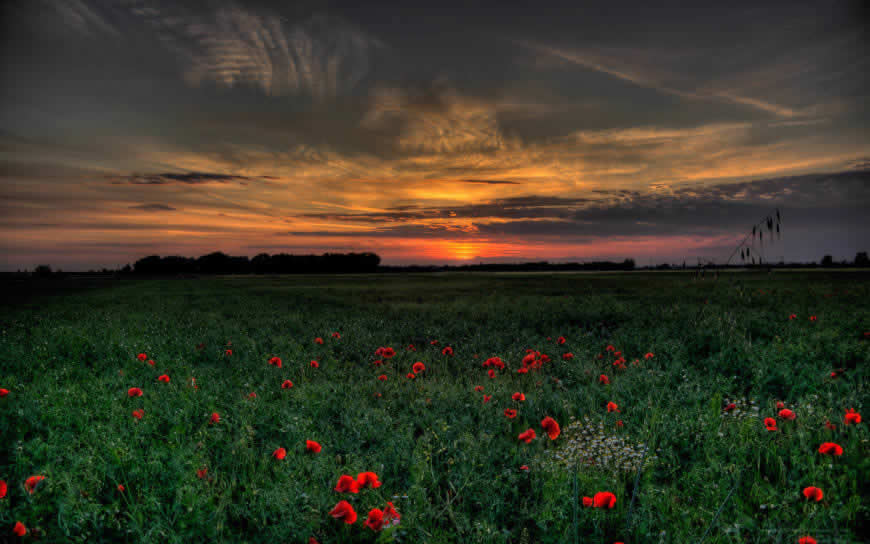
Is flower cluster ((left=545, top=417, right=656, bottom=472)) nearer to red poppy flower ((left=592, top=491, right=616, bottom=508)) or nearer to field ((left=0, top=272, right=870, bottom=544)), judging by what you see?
field ((left=0, top=272, right=870, bottom=544))

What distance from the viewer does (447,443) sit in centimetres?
424

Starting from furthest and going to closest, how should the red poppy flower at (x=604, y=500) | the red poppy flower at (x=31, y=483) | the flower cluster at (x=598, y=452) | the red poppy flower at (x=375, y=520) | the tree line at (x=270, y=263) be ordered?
the tree line at (x=270, y=263)
the flower cluster at (x=598, y=452)
the red poppy flower at (x=31, y=483)
the red poppy flower at (x=604, y=500)
the red poppy flower at (x=375, y=520)

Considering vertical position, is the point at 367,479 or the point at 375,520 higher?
the point at 367,479

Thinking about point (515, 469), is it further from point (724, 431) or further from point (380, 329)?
point (380, 329)

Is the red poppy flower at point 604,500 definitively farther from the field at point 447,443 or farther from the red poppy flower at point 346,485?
the red poppy flower at point 346,485

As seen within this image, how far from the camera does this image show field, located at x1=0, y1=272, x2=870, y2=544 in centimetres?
299

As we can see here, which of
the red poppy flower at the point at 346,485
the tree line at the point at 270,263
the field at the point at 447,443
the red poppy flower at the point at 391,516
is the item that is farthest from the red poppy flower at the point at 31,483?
the tree line at the point at 270,263

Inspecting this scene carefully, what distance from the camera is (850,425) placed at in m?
3.89

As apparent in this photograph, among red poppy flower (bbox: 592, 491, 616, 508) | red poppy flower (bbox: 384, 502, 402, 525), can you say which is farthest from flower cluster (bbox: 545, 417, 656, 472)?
red poppy flower (bbox: 384, 502, 402, 525)

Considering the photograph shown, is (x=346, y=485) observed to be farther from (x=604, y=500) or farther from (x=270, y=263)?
(x=270, y=263)

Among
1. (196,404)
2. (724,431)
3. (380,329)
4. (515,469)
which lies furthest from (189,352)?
(724,431)

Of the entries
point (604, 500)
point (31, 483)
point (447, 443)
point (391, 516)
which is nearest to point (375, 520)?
point (391, 516)

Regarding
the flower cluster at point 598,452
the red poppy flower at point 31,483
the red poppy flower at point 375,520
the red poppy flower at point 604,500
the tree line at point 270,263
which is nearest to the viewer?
the red poppy flower at point 375,520

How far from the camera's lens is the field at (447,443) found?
2.99 metres
